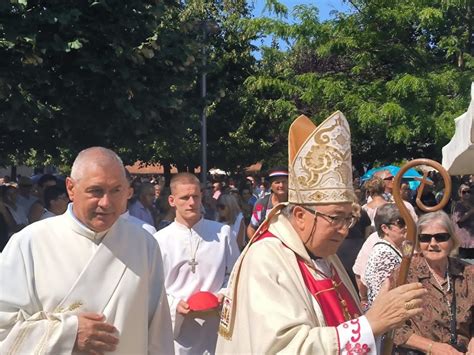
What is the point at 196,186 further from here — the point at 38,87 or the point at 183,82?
the point at 183,82

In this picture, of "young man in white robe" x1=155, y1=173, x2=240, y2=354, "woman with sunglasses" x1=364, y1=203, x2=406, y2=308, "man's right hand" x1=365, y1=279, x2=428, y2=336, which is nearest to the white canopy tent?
"woman with sunglasses" x1=364, y1=203, x2=406, y2=308

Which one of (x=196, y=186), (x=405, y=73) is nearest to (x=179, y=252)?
(x=196, y=186)

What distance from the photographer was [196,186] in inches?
231

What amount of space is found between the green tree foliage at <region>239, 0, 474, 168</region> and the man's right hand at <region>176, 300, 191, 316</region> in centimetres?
963

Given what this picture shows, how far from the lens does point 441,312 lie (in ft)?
14.5

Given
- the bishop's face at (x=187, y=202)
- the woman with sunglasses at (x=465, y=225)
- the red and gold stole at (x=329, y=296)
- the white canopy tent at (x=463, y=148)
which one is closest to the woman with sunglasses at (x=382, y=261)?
the white canopy tent at (x=463, y=148)

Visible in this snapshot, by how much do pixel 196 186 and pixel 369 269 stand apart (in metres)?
1.42

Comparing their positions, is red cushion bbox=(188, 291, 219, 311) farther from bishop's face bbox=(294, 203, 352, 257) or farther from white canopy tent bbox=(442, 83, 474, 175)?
bishop's face bbox=(294, 203, 352, 257)

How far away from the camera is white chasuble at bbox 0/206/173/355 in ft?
11.5

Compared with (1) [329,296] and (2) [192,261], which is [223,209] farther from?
(1) [329,296]

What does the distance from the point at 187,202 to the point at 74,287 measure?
7.82 ft

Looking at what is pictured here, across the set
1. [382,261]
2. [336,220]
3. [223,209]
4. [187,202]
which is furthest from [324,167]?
[223,209]

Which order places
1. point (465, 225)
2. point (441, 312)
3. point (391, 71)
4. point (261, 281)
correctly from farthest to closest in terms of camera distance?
1. point (391, 71)
2. point (465, 225)
3. point (441, 312)
4. point (261, 281)

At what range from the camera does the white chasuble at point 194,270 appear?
19.2 feet
